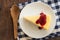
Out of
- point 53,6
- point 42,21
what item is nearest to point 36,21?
point 42,21

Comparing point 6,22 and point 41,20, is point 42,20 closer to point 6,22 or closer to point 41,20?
point 41,20

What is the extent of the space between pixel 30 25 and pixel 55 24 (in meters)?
0.13

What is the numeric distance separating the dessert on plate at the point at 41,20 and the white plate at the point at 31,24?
2 cm

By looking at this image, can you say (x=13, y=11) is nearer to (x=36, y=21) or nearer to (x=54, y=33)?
(x=36, y=21)

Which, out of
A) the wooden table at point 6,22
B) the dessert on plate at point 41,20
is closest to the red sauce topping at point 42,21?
the dessert on plate at point 41,20

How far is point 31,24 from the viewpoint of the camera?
1.03 m

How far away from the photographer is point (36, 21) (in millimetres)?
1005

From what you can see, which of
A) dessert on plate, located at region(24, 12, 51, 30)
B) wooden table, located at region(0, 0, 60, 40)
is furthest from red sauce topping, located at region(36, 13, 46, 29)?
wooden table, located at region(0, 0, 60, 40)

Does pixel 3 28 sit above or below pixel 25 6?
below

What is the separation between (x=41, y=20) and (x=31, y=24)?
0.21 ft

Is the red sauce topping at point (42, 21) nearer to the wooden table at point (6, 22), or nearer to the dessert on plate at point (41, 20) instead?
the dessert on plate at point (41, 20)

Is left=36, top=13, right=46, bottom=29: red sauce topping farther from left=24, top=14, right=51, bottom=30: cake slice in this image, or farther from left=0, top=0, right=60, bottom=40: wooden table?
left=0, top=0, right=60, bottom=40: wooden table

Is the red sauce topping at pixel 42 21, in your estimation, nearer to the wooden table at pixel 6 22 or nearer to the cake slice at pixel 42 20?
the cake slice at pixel 42 20

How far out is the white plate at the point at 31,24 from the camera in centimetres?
101
